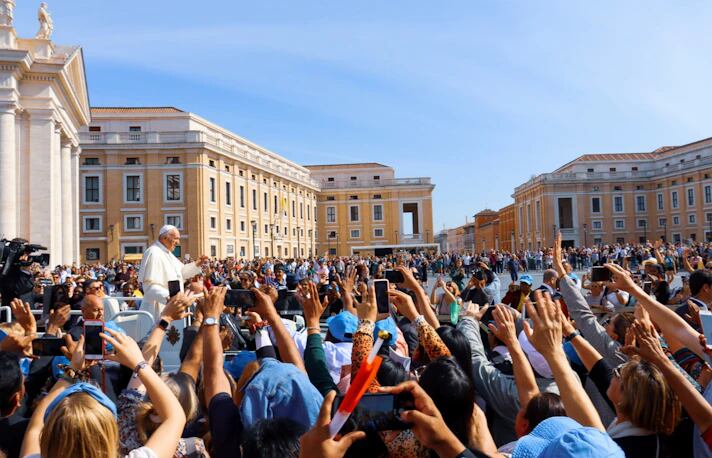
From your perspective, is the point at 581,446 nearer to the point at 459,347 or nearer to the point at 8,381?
the point at 459,347

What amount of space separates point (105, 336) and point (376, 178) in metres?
74.1

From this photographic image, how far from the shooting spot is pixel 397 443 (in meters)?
2.19

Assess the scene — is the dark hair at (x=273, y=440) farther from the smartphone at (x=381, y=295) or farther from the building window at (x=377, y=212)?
the building window at (x=377, y=212)

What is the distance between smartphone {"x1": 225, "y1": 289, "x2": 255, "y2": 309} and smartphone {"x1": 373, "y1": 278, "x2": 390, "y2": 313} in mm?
868

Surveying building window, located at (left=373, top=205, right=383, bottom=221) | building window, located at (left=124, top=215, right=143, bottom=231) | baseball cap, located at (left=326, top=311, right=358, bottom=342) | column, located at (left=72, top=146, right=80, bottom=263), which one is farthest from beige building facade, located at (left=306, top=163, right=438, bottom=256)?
baseball cap, located at (left=326, top=311, right=358, bottom=342)

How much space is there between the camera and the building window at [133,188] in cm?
4703

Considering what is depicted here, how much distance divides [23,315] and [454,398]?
3142mm

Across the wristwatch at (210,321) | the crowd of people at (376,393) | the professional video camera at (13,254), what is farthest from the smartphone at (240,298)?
the professional video camera at (13,254)

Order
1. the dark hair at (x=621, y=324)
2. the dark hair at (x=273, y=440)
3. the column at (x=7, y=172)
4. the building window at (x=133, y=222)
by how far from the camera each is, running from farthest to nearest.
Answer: the building window at (x=133, y=222) < the column at (x=7, y=172) < the dark hair at (x=621, y=324) < the dark hair at (x=273, y=440)

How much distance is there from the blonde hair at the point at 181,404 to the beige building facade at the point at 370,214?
225ft

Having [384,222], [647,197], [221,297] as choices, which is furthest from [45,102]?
[647,197]

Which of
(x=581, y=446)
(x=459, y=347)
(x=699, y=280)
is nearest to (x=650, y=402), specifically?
(x=581, y=446)

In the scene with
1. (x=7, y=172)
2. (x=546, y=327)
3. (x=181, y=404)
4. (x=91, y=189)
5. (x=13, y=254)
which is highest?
(x=91, y=189)

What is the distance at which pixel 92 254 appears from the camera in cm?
4603
